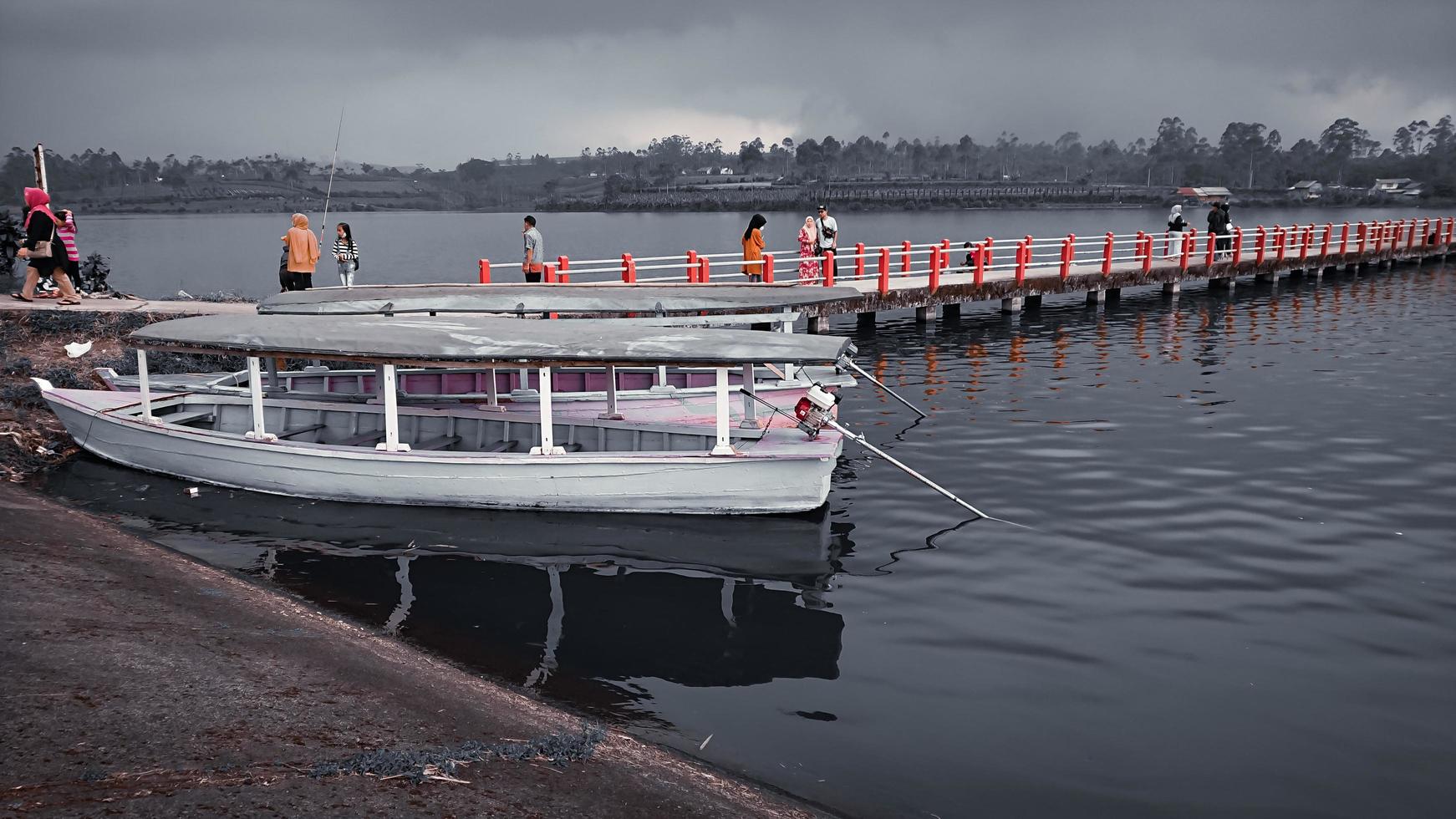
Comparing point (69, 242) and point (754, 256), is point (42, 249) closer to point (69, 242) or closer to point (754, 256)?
point (69, 242)

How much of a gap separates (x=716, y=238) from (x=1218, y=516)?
12114 cm

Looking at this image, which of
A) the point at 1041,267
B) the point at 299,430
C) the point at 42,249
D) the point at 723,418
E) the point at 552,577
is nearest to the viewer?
the point at 552,577

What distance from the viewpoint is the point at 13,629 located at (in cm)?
770

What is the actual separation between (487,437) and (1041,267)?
81.1ft

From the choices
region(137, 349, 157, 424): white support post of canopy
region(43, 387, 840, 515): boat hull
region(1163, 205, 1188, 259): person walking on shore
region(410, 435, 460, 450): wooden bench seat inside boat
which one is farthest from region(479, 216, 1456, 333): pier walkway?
region(43, 387, 840, 515): boat hull

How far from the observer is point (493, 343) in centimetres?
1298

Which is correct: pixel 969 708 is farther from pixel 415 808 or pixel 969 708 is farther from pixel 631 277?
pixel 631 277

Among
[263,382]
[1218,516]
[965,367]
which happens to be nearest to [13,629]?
[263,382]

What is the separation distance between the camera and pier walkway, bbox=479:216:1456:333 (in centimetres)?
2778

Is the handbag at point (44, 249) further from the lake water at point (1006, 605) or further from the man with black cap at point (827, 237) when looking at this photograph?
the man with black cap at point (827, 237)

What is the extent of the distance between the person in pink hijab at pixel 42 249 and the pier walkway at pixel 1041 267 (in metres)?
8.42

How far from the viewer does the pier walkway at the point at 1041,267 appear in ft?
91.1

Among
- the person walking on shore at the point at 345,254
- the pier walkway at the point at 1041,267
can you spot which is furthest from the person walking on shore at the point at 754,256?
the person walking on shore at the point at 345,254

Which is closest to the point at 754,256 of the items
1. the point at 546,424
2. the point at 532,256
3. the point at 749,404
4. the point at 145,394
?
the point at 532,256
